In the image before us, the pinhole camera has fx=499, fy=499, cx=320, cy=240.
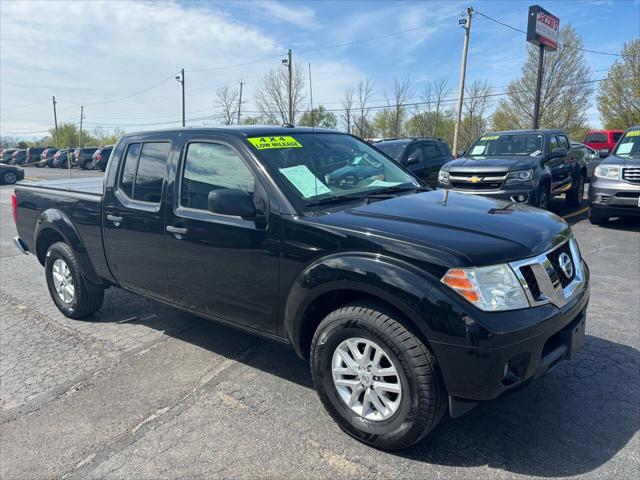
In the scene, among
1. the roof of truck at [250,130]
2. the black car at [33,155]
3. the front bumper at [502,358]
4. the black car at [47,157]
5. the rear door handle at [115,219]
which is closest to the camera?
the front bumper at [502,358]

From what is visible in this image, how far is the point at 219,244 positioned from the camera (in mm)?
3361

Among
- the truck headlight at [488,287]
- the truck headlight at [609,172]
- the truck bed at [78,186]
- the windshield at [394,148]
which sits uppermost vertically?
the windshield at [394,148]

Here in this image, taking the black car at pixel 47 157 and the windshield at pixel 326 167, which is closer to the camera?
the windshield at pixel 326 167

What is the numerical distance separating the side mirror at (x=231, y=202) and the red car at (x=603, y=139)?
24.0m

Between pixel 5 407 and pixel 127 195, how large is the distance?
70.6 inches

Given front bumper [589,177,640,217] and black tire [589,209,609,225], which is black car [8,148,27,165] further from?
front bumper [589,177,640,217]

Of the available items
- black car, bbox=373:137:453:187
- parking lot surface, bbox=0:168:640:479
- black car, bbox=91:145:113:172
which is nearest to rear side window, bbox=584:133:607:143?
black car, bbox=373:137:453:187

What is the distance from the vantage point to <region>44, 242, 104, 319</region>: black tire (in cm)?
477

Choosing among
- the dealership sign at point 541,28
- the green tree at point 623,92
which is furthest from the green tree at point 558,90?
the dealership sign at point 541,28

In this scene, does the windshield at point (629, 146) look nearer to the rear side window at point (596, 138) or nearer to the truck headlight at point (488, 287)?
the truck headlight at point (488, 287)

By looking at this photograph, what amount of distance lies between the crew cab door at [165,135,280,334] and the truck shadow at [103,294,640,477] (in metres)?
0.69

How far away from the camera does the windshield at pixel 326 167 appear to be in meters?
3.26

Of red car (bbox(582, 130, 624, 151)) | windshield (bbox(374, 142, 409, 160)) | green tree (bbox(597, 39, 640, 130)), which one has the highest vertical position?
green tree (bbox(597, 39, 640, 130))

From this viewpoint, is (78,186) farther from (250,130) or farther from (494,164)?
(494,164)
